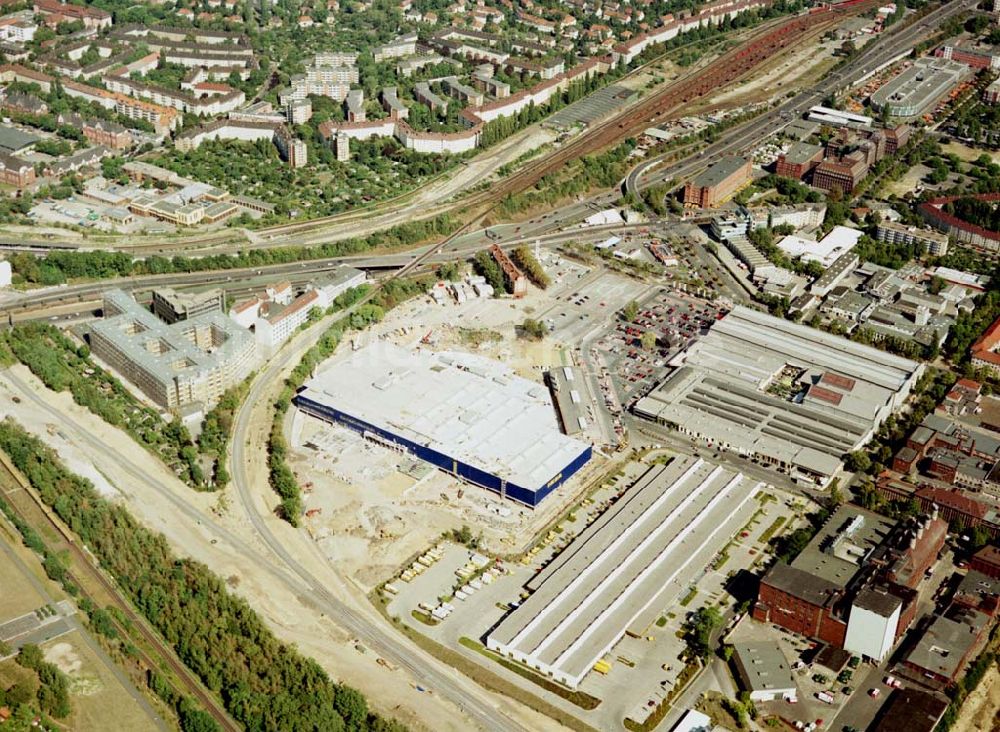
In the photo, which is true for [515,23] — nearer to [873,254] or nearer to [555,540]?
[873,254]

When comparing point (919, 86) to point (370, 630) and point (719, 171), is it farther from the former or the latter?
point (370, 630)

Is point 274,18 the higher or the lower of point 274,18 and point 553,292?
the higher

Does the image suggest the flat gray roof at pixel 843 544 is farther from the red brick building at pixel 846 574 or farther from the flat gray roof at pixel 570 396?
the flat gray roof at pixel 570 396

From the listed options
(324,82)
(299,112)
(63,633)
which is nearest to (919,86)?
(324,82)

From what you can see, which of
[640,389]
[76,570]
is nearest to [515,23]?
[640,389]

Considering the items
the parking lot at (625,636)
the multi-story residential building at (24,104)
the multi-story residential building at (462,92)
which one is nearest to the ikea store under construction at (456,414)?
the parking lot at (625,636)

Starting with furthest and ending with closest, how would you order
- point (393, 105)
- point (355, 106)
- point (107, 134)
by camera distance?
point (393, 105) < point (355, 106) < point (107, 134)

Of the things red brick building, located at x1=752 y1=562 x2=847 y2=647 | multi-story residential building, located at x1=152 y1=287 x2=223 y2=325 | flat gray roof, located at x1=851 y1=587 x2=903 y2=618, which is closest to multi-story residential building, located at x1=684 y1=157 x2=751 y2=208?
multi-story residential building, located at x1=152 y1=287 x2=223 y2=325
